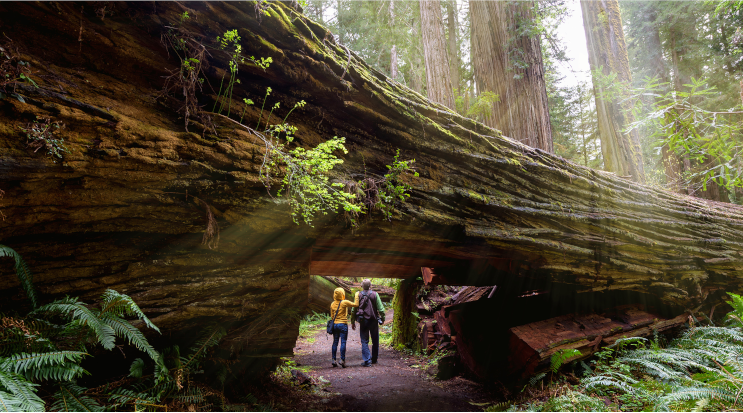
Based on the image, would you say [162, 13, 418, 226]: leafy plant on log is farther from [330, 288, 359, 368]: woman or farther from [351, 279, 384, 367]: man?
[330, 288, 359, 368]: woman

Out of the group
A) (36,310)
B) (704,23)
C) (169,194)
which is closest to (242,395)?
(36,310)

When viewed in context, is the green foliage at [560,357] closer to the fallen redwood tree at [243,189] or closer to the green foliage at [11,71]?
the fallen redwood tree at [243,189]

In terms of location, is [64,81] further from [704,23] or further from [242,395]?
[704,23]

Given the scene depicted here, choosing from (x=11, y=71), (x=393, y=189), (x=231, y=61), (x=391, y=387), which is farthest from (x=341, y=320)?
(x=11, y=71)

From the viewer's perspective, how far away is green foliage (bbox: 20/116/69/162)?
217 cm

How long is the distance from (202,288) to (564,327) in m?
5.72

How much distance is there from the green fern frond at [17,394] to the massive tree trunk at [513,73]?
8210 mm

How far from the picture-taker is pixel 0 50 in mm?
2143

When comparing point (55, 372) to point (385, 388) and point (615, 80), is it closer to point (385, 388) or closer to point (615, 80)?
point (385, 388)

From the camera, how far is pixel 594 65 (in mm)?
9398

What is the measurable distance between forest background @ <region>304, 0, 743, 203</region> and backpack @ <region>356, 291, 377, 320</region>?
5.36 metres

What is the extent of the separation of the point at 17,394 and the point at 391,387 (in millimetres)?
5502

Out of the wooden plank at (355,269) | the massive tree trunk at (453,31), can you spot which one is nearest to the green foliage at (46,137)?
the wooden plank at (355,269)

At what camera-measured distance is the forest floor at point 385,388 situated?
5094 mm
